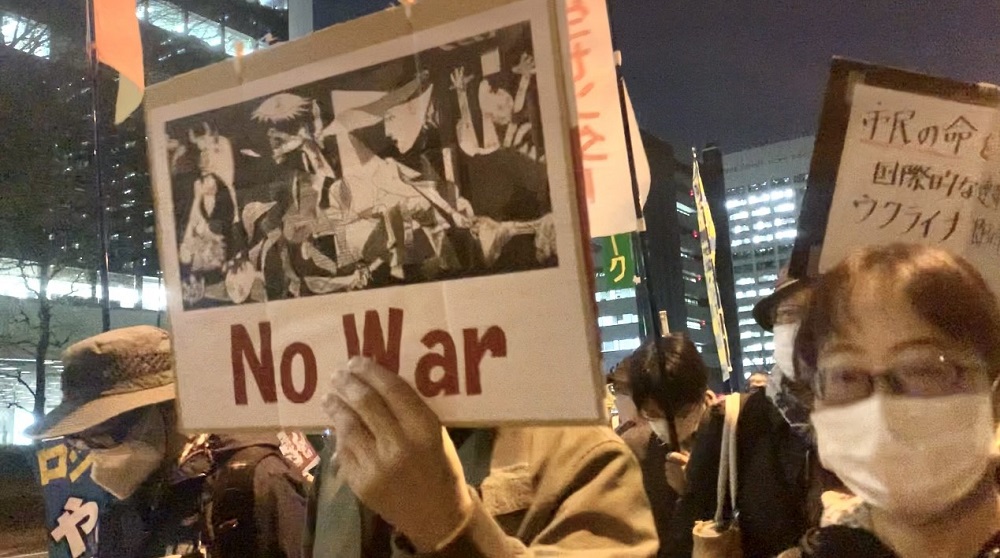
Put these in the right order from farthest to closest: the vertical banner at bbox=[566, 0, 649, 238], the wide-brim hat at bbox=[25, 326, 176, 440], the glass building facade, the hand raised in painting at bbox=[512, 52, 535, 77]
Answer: the vertical banner at bbox=[566, 0, 649, 238] < the wide-brim hat at bbox=[25, 326, 176, 440] < the glass building facade < the hand raised in painting at bbox=[512, 52, 535, 77]

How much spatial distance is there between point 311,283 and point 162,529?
1212mm

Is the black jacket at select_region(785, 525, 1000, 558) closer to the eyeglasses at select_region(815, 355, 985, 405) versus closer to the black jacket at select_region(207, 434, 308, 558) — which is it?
the eyeglasses at select_region(815, 355, 985, 405)

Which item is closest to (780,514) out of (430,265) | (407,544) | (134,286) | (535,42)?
(407,544)

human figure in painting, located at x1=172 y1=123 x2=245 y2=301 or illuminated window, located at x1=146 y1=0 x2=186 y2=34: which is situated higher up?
illuminated window, located at x1=146 y1=0 x2=186 y2=34

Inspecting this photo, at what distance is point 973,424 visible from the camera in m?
1.10

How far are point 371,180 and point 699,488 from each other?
1184 mm

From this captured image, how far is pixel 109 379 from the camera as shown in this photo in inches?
81.3

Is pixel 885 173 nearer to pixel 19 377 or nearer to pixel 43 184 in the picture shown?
pixel 43 184

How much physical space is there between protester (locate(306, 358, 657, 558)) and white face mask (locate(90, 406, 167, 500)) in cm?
80

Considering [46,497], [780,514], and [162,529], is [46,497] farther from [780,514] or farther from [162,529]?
[780,514]

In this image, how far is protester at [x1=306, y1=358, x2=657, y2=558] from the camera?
39.5 inches

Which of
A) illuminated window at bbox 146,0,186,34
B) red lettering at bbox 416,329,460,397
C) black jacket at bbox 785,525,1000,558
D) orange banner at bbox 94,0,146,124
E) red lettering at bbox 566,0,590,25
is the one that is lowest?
black jacket at bbox 785,525,1000,558

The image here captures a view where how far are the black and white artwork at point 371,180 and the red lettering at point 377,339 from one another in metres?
0.04

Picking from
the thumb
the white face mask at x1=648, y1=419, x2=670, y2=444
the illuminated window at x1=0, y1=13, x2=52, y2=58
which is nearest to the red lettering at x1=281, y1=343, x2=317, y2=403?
the thumb
